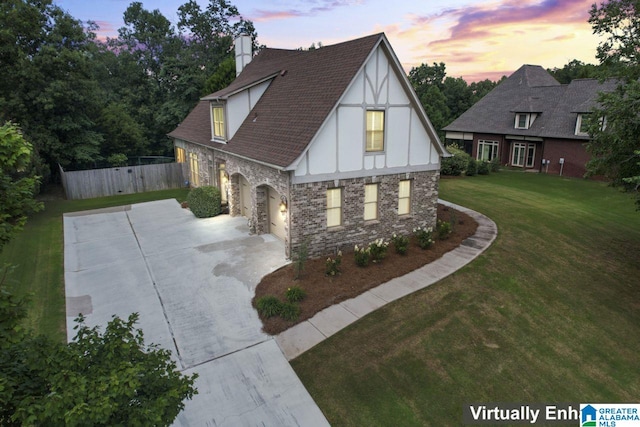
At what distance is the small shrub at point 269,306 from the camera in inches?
442

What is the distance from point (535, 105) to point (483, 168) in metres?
8.64

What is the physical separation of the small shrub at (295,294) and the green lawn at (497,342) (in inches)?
75.1

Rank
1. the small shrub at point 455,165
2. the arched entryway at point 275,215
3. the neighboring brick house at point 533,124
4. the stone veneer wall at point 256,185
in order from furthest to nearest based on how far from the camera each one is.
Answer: the small shrub at point 455,165 < the neighboring brick house at point 533,124 < the arched entryway at point 275,215 < the stone veneer wall at point 256,185

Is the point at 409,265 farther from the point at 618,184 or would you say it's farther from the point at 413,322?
the point at 618,184

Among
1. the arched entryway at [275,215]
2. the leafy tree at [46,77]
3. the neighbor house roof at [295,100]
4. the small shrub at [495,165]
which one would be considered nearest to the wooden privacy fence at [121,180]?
the leafy tree at [46,77]

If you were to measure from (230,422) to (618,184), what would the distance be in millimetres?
14206

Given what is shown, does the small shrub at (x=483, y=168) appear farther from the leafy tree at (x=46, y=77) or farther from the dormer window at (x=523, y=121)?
the leafy tree at (x=46, y=77)

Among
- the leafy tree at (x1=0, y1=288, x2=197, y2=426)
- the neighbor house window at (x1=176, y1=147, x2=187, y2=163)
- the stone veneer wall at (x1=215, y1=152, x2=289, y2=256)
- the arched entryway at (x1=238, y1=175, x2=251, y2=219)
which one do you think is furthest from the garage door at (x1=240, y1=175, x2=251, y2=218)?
the leafy tree at (x1=0, y1=288, x2=197, y2=426)

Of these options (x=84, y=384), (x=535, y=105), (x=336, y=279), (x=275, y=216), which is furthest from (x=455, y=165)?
(x=84, y=384)

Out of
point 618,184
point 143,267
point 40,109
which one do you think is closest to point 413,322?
point 618,184

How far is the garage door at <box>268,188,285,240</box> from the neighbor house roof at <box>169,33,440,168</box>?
6.70 feet

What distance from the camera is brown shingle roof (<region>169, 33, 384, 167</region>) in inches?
548

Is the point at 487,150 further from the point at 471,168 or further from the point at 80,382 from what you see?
the point at 80,382

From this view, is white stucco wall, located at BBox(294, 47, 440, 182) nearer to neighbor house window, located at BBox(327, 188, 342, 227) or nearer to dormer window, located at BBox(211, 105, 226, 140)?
neighbor house window, located at BBox(327, 188, 342, 227)
